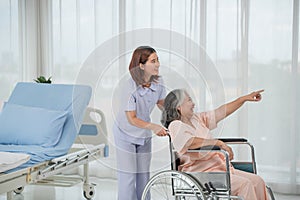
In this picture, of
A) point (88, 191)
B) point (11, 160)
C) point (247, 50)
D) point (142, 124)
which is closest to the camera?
point (142, 124)

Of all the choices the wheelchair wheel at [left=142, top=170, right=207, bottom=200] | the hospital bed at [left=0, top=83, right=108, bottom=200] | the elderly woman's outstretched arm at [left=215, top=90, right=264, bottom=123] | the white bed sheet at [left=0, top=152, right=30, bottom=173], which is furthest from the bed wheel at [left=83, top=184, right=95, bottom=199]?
the elderly woman's outstretched arm at [left=215, top=90, right=264, bottom=123]

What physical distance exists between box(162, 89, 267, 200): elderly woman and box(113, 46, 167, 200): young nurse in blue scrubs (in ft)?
0.26

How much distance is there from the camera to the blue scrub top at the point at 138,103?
7.31 feet

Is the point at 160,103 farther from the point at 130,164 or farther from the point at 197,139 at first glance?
the point at 130,164

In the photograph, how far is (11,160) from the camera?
2.62 meters

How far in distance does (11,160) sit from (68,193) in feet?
4.04

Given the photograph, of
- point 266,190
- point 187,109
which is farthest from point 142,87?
point 266,190

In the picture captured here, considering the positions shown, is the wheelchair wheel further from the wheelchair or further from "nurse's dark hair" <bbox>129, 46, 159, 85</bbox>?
"nurse's dark hair" <bbox>129, 46, 159, 85</bbox>

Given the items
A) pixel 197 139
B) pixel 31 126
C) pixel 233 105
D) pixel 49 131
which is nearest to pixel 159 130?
pixel 197 139

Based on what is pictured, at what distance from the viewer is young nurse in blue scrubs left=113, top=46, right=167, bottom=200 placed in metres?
2.20

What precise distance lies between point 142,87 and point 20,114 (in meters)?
1.48

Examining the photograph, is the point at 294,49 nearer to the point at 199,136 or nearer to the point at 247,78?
the point at 247,78

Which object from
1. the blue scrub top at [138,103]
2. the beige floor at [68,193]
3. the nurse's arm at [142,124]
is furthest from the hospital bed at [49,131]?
the nurse's arm at [142,124]

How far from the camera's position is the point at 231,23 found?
12.3 feet
